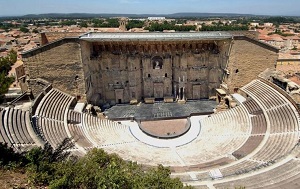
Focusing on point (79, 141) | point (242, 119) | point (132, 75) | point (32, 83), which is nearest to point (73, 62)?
point (32, 83)

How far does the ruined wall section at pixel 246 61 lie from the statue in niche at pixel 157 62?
8881 millimetres

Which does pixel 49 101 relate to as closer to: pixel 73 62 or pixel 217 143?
pixel 73 62

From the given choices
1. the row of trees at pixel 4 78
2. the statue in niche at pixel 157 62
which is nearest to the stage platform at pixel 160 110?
the statue in niche at pixel 157 62

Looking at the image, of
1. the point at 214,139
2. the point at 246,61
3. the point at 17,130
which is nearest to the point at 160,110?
the point at 214,139

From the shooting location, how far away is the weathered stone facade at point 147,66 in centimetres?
2969

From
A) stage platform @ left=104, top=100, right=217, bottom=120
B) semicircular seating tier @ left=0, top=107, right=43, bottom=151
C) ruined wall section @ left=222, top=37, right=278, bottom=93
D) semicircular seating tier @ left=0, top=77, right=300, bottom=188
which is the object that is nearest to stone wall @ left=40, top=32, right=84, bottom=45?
semicircular seating tier @ left=0, top=77, right=300, bottom=188

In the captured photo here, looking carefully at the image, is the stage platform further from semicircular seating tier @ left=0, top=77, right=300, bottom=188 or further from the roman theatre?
semicircular seating tier @ left=0, top=77, right=300, bottom=188

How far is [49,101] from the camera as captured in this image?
26672 millimetres

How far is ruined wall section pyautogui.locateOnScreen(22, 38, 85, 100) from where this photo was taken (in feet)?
93.9

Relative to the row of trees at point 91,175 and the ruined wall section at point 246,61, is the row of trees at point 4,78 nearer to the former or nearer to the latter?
the row of trees at point 91,175

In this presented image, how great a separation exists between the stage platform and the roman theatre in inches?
5.1

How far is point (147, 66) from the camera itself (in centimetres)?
3569

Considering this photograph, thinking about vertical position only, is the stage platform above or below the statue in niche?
Result: below

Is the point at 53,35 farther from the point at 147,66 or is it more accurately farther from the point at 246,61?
the point at 246,61
